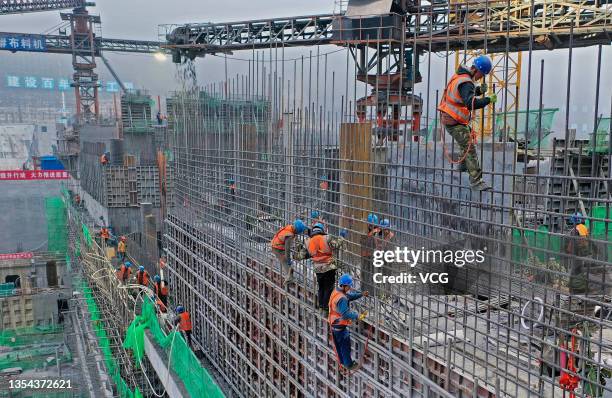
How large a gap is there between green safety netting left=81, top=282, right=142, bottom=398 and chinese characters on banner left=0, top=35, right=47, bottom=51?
3524cm

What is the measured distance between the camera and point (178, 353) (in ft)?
32.4

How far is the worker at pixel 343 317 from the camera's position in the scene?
606 centimetres

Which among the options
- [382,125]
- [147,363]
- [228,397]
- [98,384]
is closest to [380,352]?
[382,125]

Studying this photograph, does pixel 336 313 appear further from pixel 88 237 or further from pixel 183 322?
pixel 88 237

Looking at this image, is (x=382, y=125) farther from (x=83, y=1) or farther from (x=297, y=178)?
(x=83, y=1)

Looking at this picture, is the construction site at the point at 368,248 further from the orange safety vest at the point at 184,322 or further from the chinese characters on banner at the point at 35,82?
the chinese characters on banner at the point at 35,82

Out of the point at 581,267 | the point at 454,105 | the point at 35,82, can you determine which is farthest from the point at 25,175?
the point at 35,82

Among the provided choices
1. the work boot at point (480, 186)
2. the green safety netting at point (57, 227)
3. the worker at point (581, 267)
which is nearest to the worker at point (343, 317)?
the work boot at point (480, 186)

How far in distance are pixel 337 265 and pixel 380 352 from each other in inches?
60.0

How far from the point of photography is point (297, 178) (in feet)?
26.9

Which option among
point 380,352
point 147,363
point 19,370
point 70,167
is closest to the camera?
point 380,352

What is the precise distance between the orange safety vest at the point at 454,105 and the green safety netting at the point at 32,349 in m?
14.6

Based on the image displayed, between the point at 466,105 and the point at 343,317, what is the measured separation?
277 cm

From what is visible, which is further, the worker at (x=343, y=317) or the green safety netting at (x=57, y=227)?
the green safety netting at (x=57, y=227)
